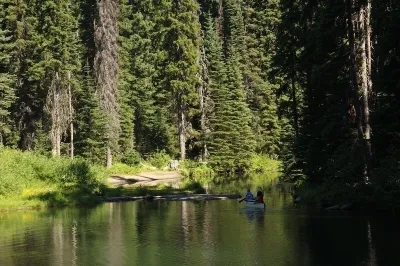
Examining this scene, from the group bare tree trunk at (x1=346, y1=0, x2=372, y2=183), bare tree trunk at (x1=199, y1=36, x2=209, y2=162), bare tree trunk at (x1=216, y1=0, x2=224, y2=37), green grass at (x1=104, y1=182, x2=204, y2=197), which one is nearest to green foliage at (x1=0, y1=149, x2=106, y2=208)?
green grass at (x1=104, y1=182, x2=204, y2=197)

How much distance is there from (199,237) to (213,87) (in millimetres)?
43945

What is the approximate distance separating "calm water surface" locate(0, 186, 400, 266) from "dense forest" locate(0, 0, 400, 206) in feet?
10.8

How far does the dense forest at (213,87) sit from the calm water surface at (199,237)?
10.8 ft

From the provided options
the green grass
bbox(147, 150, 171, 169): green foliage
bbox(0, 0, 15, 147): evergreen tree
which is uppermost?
bbox(0, 0, 15, 147): evergreen tree

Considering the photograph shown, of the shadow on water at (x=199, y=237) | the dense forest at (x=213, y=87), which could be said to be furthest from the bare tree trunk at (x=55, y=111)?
the shadow on water at (x=199, y=237)

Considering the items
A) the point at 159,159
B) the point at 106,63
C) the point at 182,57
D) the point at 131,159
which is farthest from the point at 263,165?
the point at 106,63

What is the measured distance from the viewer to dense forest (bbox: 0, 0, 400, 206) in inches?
1031

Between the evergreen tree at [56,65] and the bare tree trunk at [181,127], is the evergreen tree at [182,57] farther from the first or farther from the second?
the evergreen tree at [56,65]

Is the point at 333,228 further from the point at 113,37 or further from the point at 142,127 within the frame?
the point at 142,127

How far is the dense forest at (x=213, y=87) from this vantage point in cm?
2619

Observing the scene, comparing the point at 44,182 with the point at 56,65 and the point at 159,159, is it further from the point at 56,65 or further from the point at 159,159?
the point at 159,159

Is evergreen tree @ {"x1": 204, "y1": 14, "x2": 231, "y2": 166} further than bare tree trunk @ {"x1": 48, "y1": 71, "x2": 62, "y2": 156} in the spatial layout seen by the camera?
Yes

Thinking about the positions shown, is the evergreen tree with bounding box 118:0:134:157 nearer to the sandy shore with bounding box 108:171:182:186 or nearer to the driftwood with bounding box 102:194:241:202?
the sandy shore with bounding box 108:171:182:186

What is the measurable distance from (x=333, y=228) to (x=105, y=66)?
38423mm
